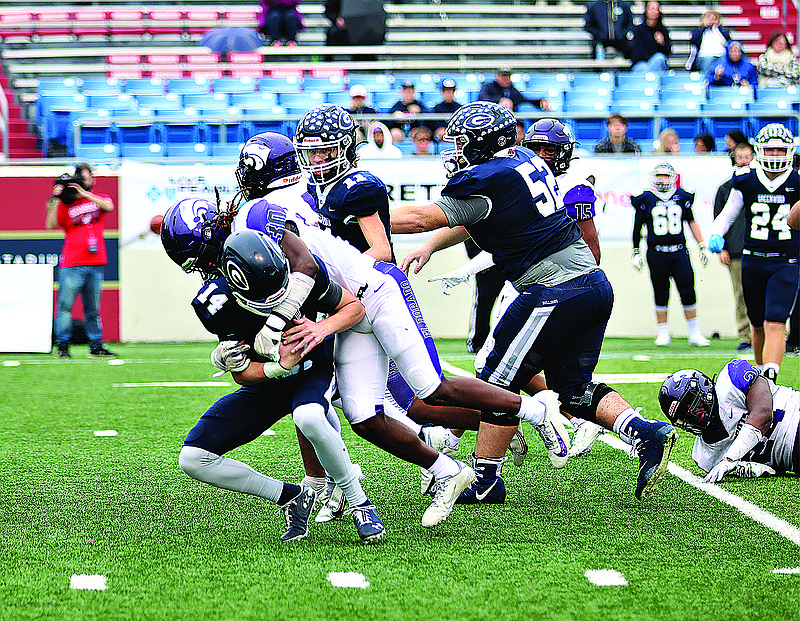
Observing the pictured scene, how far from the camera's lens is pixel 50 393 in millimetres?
7691

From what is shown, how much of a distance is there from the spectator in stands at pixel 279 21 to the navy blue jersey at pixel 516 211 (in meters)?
13.4

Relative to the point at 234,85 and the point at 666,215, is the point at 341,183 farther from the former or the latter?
the point at 234,85

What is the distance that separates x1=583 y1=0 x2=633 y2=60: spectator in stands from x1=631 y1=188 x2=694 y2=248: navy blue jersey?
20.9 ft

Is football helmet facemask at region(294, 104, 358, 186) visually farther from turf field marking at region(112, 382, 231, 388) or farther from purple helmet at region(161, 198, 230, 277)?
turf field marking at region(112, 382, 231, 388)

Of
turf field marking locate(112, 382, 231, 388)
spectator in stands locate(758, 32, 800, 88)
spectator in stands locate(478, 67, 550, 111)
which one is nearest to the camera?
turf field marking locate(112, 382, 231, 388)

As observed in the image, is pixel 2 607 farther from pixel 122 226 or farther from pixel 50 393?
pixel 122 226

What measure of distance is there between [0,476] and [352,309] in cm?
225

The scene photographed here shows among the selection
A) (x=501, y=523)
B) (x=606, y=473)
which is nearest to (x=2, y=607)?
(x=501, y=523)

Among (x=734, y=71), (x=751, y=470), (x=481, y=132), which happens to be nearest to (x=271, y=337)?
(x=481, y=132)

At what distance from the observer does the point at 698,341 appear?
11.0 metres

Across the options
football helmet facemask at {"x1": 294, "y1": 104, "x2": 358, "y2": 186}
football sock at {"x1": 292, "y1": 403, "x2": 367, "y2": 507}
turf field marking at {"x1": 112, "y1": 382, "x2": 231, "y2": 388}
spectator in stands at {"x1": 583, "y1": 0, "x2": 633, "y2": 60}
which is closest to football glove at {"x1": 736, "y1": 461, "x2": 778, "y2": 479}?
football sock at {"x1": 292, "y1": 403, "x2": 367, "y2": 507}

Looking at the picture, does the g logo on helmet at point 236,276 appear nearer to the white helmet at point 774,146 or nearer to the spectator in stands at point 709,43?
the white helmet at point 774,146

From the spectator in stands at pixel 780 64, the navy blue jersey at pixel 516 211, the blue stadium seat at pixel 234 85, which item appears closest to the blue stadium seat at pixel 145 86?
the blue stadium seat at pixel 234 85

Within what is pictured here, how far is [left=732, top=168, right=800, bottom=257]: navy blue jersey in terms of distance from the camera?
7.16m
